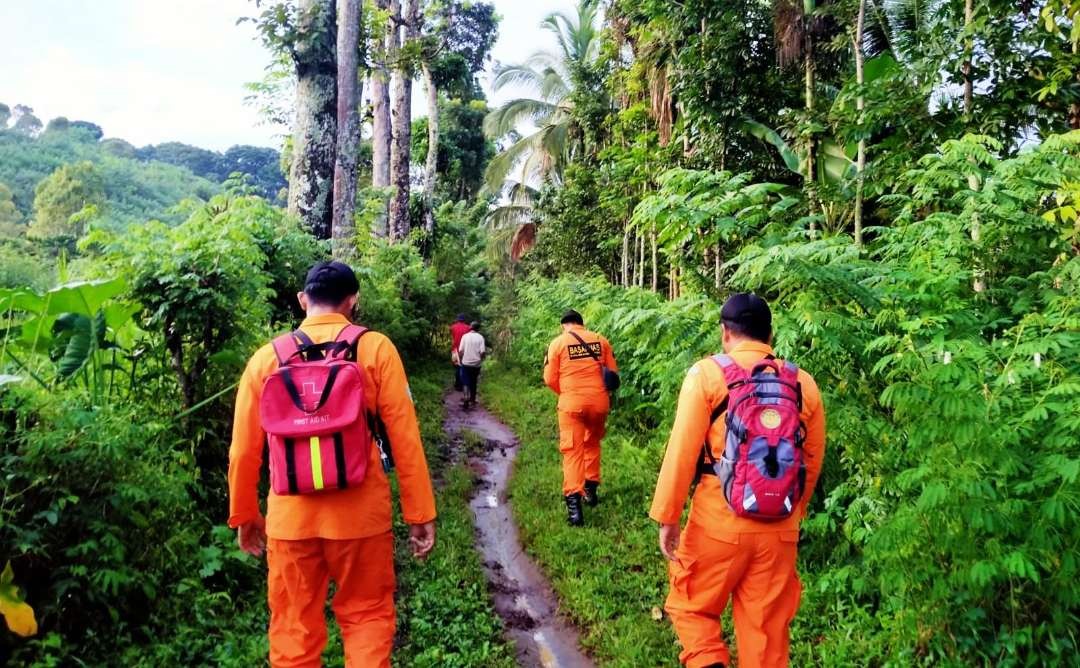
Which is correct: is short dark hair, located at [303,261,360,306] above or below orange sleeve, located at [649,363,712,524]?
above

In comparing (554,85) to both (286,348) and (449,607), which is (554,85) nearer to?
(449,607)

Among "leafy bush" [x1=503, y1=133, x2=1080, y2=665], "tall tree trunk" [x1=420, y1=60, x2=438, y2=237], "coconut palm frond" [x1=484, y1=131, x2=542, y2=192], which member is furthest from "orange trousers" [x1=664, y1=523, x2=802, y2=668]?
"coconut palm frond" [x1=484, y1=131, x2=542, y2=192]

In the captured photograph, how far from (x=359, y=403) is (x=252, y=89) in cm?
1393

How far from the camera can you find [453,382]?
16203mm

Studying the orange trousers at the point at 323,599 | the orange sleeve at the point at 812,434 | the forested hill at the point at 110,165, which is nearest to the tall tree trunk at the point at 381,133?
the orange trousers at the point at 323,599

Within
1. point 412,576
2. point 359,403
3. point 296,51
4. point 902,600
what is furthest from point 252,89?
point 902,600

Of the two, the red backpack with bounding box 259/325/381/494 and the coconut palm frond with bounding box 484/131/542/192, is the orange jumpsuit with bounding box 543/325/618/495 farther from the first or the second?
the coconut palm frond with bounding box 484/131/542/192

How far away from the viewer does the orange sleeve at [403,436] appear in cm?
302

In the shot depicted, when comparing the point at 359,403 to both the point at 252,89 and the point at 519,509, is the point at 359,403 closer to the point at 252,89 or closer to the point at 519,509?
the point at 519,509

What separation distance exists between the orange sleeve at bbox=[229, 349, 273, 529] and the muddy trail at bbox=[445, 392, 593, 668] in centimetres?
211

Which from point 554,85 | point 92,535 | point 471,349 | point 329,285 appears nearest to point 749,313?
point 329,285

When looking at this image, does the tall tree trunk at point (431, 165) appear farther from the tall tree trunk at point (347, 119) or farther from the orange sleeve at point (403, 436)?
the orange sleeve at point (403, 436)

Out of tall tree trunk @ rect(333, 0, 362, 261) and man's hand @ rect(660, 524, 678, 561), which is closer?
man's hand @ rect(660, 524, 678, 561)

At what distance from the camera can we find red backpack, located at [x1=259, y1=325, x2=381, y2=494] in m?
2.73
